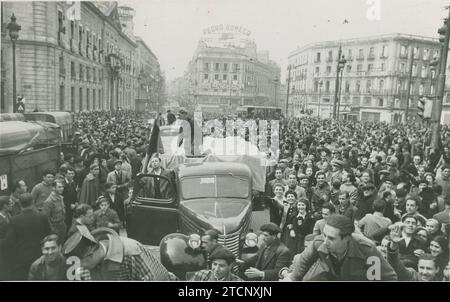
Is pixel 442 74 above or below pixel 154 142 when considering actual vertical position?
above

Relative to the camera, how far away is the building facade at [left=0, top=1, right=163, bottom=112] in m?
13.2

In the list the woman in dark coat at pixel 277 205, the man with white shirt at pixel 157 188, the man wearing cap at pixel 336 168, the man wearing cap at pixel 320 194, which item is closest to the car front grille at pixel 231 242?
the woman in dark coat at pixel 277 205

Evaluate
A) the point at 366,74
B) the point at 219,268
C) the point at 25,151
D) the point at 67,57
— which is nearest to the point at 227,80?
the point at 67,57

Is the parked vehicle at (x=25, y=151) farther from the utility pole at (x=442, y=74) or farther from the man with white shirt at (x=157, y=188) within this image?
the utility pole at (x=442, y=74)

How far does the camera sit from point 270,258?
505cm

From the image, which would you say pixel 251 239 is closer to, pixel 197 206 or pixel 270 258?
pixel 270 258

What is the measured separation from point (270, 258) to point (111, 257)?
1.97 meters

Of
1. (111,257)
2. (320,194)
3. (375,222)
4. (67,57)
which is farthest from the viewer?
(67,57)

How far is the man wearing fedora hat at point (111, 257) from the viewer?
4605 millimetres

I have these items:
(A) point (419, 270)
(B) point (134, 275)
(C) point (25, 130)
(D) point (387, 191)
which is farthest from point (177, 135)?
(A) point (419, 270)

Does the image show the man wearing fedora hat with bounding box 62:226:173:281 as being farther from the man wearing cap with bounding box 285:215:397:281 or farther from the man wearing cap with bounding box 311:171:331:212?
the man wearing cap with bounding box 311:171:331:212

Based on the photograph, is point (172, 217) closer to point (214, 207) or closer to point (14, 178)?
point (214, 207)

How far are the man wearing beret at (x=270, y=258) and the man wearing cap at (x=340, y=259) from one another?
0.19m

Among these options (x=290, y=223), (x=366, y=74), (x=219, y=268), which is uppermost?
(x=366, y=74)
